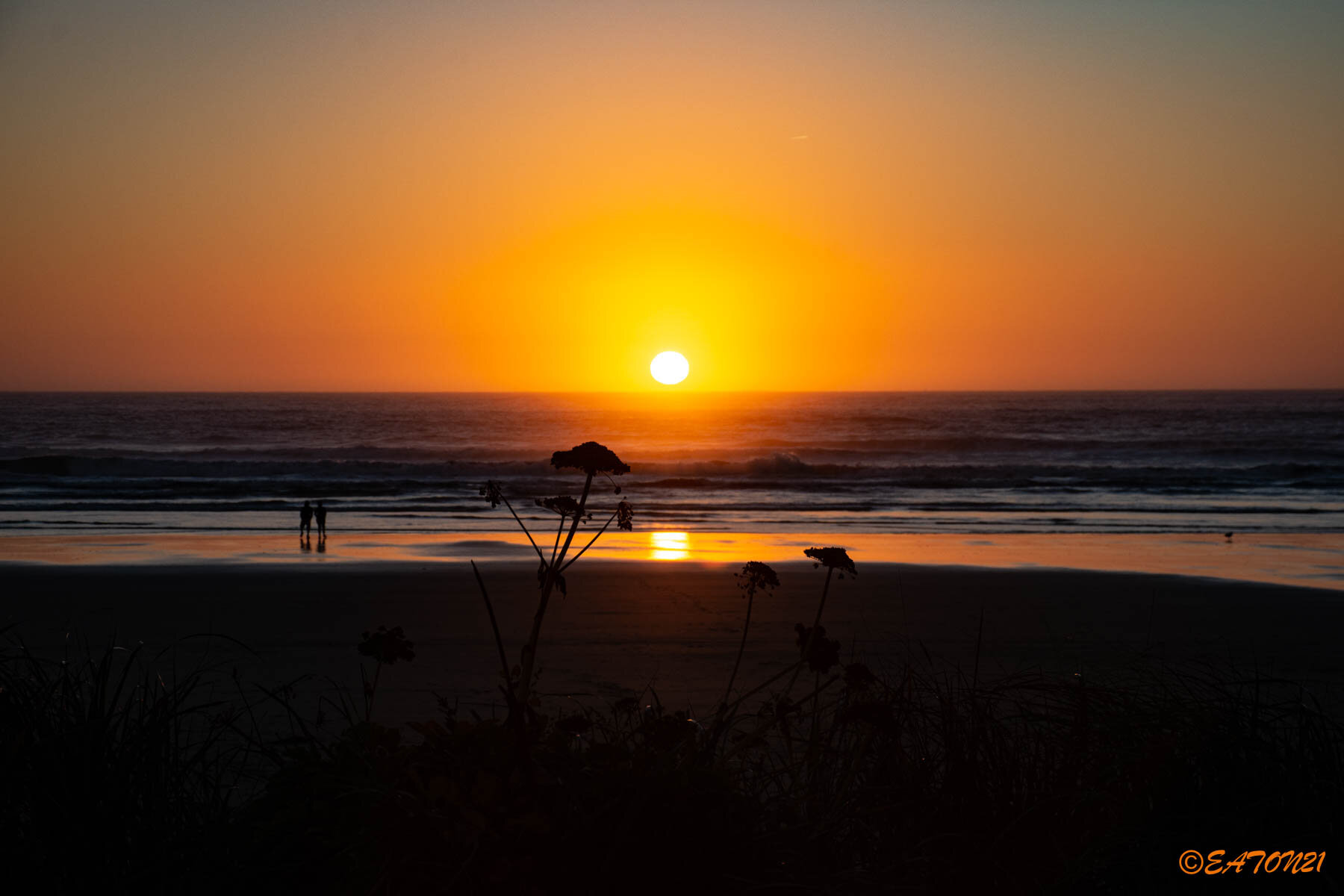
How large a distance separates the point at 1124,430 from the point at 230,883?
2710 inches

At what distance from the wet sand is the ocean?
196 cm

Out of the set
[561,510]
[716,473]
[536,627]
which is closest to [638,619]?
[561,510]

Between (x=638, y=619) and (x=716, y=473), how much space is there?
27605mm

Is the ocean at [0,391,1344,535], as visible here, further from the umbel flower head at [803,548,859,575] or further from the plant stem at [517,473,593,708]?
the plant stem at [517,473,593,708]

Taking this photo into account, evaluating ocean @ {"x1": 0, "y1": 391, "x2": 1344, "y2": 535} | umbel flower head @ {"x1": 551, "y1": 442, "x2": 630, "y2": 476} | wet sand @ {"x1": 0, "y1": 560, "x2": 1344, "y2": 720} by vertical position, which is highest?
umbel flower head @ {"x1": 551, "y1": 442, "x2": 630, "y2": 476}

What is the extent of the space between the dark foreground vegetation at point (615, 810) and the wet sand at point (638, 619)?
404cm

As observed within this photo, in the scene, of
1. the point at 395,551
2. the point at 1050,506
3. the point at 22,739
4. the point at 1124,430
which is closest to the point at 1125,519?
the point at 1050,506

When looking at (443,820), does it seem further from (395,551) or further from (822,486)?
(822,486)

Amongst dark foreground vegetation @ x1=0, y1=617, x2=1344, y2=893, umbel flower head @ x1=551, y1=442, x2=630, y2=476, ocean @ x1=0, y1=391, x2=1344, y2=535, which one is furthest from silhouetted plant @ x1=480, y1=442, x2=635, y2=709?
ocean @ x1=0, y1=391, x2=1344, y2=535

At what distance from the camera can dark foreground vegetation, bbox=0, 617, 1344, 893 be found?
2.12 meters

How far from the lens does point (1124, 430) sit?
2522 inches

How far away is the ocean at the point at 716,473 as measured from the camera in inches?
888
